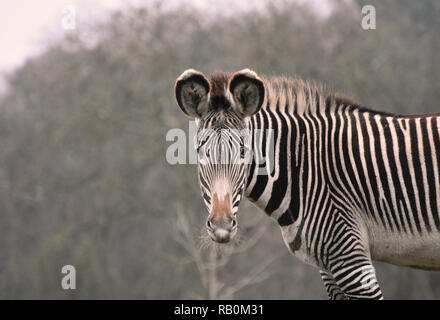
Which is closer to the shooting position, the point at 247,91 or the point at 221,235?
the point at 221,235

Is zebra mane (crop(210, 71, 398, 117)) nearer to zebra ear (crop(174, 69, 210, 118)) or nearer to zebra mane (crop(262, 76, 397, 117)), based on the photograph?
zebra mane (crop(262, 76, 397, 117))

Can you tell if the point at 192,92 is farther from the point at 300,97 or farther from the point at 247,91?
the point at 300,97

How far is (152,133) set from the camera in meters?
24.0

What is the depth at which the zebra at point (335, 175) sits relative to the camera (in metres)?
5.26

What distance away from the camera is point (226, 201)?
483 cm

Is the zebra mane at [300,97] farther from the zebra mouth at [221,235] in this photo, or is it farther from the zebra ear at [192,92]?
the zebra mouth at [221,235]

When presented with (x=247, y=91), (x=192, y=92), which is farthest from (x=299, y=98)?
(x=192, y=92)

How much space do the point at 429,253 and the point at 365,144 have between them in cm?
115

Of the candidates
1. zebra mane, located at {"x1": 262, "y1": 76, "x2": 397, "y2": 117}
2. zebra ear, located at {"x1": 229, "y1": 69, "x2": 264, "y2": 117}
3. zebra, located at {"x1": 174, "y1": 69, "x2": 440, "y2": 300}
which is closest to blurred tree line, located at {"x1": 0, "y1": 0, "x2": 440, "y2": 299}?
zebra mane, located at {"x1": 262, "y1": 76, "x2": 397, "y2": 117}

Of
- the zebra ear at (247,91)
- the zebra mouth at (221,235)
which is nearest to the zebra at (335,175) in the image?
the zebra ear at (247,91)

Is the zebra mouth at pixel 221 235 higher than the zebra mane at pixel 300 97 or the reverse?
the reverse

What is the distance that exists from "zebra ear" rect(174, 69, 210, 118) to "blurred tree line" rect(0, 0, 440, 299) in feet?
57.1

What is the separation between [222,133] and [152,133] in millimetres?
19199
